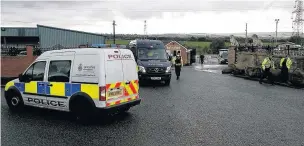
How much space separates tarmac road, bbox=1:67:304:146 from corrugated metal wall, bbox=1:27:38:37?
3070 centimetres

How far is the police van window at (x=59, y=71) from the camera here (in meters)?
7.90

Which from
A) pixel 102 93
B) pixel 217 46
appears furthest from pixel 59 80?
pixel 217 46

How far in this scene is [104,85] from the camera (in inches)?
287

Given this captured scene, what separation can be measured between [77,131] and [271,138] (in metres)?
4.37

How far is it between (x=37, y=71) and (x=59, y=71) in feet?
3.22

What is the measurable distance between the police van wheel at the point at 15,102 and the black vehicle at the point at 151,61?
7.15m

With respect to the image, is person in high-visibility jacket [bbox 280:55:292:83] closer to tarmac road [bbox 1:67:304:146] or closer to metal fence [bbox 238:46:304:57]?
metal fence [bbox 238:46:304:57]

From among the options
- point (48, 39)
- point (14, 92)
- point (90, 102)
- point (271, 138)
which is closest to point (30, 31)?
point (48, 39)

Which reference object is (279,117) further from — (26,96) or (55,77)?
(26,96)

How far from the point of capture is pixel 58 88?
7980 millimetres

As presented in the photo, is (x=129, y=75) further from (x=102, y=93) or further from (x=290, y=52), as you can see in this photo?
(x=290, y=52)

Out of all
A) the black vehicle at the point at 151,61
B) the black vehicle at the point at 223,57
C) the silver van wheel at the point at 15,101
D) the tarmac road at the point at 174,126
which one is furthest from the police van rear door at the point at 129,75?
the black vehicle at the point at 223,57

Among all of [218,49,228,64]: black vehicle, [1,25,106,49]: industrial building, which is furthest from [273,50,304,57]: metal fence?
[218,49,228,64]: black vehicle

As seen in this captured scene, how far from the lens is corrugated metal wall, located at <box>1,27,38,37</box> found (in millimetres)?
38312
